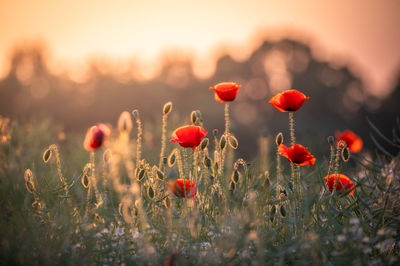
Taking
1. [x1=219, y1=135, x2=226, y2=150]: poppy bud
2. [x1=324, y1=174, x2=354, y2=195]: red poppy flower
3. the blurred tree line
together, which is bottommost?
the blurred tree line

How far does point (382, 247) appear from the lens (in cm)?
222

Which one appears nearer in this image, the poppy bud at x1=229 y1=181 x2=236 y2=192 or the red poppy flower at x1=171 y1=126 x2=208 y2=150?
the red poppy flower at x1=171 y1=126 x2=208 y2=150

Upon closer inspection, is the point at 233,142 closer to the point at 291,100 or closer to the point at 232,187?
the point at 232,187

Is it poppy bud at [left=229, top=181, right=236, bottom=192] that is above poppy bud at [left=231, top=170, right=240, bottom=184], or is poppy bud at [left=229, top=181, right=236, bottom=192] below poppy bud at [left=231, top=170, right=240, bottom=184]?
below

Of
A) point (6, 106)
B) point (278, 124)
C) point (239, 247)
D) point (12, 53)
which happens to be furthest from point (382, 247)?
point (12, 53)

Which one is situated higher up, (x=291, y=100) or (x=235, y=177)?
(x=291, y=100)

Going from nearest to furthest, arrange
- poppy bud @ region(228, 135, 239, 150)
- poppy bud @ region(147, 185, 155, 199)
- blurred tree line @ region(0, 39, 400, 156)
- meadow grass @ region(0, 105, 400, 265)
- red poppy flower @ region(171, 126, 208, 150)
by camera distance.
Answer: meadow grass @ region(0, 105, 400, 265), red poppy flower @ region(171, 126, 208, 150), poppy bud @ region(147, 185, 155, 199), poppy bud @ region(228, 135, 239, 150), blurred tree line @ region(0, 39, 400, 156)

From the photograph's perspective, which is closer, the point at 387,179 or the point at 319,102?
the point at 387,179

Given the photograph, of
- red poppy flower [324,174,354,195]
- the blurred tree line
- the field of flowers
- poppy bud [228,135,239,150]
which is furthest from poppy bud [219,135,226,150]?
the blurred tree line

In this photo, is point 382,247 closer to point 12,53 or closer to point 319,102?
point 319,102

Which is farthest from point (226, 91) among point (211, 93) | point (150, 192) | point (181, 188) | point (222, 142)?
point (211, 93)

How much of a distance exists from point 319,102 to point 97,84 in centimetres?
1717

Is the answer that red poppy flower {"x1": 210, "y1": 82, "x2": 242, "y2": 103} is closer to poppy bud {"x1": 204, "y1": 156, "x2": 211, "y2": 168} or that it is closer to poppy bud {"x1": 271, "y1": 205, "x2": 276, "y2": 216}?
poppy bud {"x1": 204, "y1": 156, "x2": 211, "y2": 168}

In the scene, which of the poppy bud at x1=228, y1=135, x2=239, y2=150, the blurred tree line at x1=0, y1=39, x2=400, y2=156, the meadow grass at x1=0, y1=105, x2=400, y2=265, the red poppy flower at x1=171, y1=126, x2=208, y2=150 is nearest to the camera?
the meadow grass at x1=0, y1=105, x2=400, y2=265
